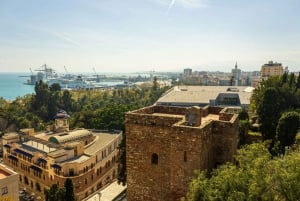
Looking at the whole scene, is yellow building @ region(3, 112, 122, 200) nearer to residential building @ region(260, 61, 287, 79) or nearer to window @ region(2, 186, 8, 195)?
window @ region(2, 186, 8, 195)

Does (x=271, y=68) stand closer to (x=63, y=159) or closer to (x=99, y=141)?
(x=99, y=141)

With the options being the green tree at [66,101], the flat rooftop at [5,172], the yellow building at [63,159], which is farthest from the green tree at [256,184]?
the green tree at [66,101]

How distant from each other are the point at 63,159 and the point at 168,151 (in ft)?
79.3

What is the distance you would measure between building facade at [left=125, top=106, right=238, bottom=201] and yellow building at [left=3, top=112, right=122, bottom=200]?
2038 cm

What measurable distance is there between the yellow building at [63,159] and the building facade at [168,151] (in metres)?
20.4

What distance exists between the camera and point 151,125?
45.9 ft

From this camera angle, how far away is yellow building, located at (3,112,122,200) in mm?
32906

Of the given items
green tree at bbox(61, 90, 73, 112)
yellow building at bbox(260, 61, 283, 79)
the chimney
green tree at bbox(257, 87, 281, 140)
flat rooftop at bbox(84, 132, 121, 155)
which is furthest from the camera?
yellow building at bbox(260, 61, 283, 79)

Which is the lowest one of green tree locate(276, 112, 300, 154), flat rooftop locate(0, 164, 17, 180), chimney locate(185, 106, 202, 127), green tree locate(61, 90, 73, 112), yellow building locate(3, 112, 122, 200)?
yellow building locate(3, 112, 122, 200)

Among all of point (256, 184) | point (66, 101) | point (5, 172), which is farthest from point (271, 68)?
point (256, 184)

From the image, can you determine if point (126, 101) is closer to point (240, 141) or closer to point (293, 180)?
point (240, 141)

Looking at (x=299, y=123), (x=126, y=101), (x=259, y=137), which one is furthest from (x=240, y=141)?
(x=126, y=101)

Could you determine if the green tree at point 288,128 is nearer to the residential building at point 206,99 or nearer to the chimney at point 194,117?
the chimney at point 194,117

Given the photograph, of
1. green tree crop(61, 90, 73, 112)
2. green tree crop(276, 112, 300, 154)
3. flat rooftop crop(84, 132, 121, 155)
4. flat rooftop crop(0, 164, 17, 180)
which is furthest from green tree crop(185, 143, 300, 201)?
green tree crop(61, 90, 73, 112)
